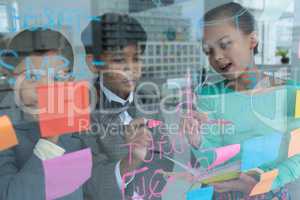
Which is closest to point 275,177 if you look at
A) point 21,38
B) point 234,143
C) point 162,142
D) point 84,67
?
point 234,143

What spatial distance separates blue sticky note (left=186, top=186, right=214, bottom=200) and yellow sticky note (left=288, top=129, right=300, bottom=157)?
18.4 inches

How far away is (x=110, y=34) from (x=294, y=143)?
1.05 m

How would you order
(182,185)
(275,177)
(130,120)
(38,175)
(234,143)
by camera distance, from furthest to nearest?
(275,177) → (234,143) → (182,185) → (130,120) → (38,175)

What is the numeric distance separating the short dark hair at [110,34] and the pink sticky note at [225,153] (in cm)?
56

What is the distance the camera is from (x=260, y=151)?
1.61 m

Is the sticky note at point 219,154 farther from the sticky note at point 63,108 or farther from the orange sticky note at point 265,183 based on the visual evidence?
the sticky note at point 63,108

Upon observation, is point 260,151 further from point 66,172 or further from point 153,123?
point 66,172

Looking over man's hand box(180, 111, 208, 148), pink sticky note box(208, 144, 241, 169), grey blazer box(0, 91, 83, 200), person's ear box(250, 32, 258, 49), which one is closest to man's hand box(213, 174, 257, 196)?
pink sticky note box(208, 144, 241, 169)

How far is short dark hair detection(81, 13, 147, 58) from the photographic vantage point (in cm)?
124

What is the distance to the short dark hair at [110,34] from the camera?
1244mm

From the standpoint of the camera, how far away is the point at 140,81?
4.55 feet

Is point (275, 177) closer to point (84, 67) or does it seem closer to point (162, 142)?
point (162, 142)

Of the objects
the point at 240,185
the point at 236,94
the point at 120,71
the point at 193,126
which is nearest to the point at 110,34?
the point at 120,71

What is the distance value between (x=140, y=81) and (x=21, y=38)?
485mm
